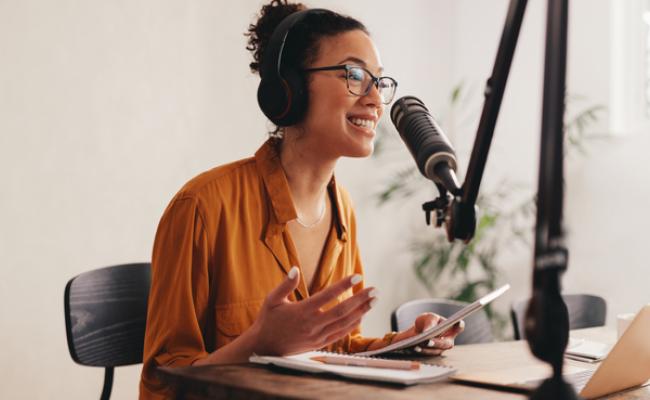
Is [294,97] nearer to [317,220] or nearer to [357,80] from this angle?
[357,80]

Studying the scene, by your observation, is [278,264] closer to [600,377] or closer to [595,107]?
[600,377]

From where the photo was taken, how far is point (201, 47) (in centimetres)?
294

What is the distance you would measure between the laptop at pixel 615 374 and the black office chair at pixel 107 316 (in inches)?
40.2

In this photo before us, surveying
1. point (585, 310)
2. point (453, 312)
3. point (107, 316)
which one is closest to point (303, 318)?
point (107, 316)

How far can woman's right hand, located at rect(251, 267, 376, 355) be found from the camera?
92cm

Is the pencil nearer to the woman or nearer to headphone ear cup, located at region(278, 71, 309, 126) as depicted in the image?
the woman

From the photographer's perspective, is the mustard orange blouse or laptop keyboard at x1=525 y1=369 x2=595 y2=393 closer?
laptop keyboard at x1=525 y1=369 x2=595 y2=393

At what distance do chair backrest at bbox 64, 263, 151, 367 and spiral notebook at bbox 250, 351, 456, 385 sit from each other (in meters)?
0.80

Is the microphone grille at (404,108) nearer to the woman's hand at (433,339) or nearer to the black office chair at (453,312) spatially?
the woman's hand at (433,339)

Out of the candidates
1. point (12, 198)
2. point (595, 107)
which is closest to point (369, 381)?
point (12, 198)

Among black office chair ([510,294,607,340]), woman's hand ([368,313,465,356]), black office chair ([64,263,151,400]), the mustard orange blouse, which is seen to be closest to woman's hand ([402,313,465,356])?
woman's hand ([368,313,465,356])

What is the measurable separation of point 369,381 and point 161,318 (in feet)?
1.65

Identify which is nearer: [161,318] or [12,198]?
[161,318]

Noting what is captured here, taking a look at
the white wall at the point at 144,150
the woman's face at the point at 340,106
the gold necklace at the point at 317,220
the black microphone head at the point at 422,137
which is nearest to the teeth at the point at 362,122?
the woman's face at the point at 340,106
